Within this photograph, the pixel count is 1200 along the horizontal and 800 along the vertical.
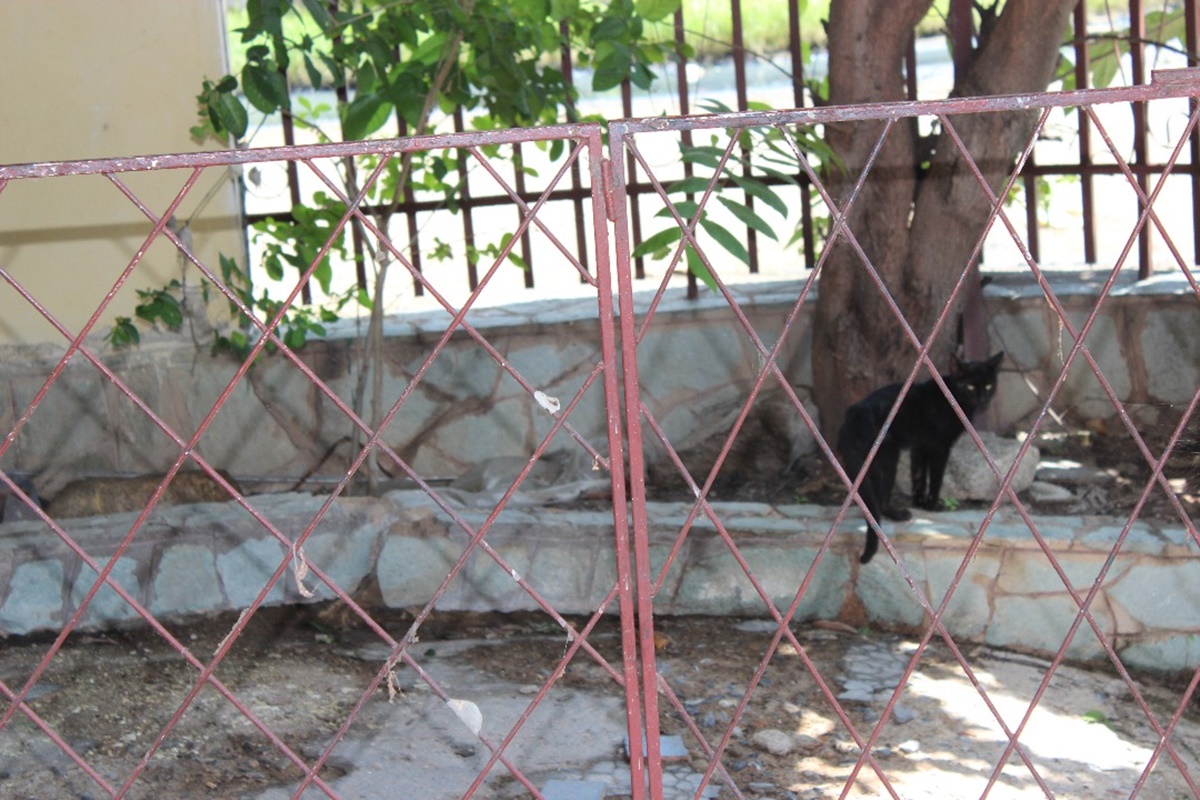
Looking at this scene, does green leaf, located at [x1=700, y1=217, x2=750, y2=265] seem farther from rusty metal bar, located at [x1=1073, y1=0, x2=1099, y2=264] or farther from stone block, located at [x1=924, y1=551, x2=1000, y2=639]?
rusty metal bar, located at [x1=1073, y1=0, x2=1099, y2=264]

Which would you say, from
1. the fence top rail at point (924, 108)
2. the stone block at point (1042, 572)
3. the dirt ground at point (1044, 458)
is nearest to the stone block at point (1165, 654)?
the stone block at point (1042, 572)

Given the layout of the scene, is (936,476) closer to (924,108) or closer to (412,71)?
(412,71)

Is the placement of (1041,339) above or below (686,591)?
above

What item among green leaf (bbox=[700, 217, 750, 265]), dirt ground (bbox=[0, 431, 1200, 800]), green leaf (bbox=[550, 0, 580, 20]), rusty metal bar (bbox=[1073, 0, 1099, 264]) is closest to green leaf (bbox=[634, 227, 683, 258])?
green leaf (bbox=[700, 217, 750, 265])

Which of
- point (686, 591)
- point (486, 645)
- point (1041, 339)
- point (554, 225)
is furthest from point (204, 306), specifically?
point (1041, 339)

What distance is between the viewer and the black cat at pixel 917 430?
4.51m

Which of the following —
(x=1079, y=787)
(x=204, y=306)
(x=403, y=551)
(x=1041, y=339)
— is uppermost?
(x=204, y=306)

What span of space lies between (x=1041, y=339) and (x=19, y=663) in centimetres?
401

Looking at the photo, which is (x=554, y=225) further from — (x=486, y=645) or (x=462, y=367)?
(x=486, y=645)

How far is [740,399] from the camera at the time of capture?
5.41m

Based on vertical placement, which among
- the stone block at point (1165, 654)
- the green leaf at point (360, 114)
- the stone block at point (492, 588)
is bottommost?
the stone block at point (1165, 654)

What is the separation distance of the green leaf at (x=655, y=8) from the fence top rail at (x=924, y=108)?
86.2 inches

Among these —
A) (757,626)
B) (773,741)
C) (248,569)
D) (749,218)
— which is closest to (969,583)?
(757,626)

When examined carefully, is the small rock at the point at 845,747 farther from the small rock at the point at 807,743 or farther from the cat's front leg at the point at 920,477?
the cat's front leg at the point at 920,477
